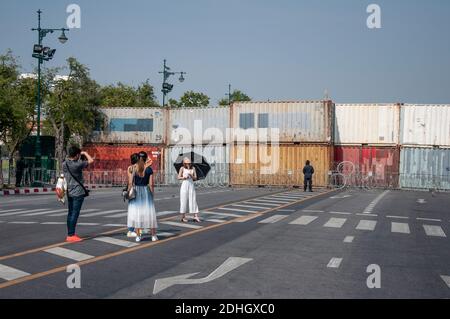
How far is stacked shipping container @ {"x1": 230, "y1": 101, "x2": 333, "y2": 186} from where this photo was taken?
3912cm

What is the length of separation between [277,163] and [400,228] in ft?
82.1

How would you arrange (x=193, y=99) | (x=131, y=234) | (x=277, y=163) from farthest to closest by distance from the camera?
(x=193, y=99) < (x=277, y=163) < (x=131, y=234)

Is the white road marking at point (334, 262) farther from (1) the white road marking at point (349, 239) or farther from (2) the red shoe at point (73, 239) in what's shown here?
(2) the red shoe at point (73, 239)

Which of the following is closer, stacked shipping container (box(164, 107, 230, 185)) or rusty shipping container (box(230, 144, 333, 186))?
rusty shipping container (box(230, 144, 333, 186))

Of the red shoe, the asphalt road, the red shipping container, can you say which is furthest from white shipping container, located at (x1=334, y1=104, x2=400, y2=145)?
the red shoe

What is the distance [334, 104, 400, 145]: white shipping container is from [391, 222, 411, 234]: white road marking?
24945mm

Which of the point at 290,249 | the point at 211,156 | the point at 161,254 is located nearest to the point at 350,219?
the point at 290,249

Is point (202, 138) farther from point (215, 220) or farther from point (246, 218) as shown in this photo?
point (215, 220)

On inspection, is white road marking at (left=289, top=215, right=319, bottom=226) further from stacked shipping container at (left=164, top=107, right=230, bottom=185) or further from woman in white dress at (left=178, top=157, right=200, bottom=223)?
stacked shipping container at (left=164, top=107, right=230, bottom=185)

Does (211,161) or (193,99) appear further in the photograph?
(193,99)

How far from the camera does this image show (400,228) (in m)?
15.1

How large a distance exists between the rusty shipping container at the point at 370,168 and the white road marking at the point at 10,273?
1322 inches

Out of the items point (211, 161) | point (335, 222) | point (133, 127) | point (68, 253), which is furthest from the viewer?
point (133, 127)

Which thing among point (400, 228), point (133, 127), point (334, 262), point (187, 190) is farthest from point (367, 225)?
point (133, 127)
